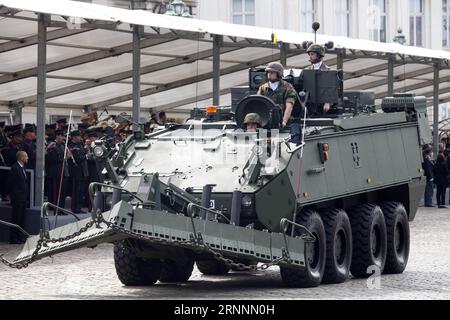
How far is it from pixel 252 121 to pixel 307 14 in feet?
117

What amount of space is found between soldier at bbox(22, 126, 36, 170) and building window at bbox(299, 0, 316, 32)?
26.6 metres

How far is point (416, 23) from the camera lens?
60.2 m

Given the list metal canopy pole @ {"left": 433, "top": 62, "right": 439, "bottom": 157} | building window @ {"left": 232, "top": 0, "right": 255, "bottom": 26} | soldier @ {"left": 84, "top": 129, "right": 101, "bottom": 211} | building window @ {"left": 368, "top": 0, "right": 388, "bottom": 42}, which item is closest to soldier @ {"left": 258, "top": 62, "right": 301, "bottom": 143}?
soldier @ {"left": 84, "top": 129, "right": 101, "bottom": 211}

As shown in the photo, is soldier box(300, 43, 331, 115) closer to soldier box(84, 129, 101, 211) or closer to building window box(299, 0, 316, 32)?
soldier box(84, 129, 101, 211)

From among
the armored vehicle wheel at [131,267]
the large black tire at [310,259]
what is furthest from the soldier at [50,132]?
the large black tire at [310,259]

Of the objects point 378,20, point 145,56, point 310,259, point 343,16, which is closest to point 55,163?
point 145,56

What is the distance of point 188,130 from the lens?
20062mm

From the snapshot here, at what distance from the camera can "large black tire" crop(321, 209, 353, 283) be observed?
62.4 feet

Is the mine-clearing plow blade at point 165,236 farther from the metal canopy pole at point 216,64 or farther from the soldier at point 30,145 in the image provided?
the metal canopy pole at point 216,64
